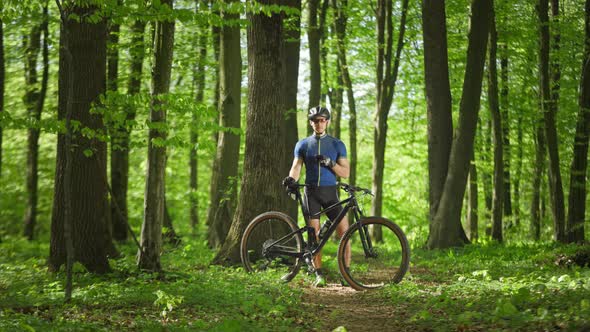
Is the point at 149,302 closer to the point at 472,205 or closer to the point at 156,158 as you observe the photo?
the point at 156,158

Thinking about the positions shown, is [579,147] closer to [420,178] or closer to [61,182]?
[61,182]

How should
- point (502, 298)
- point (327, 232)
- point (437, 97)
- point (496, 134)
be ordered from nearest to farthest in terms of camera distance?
point (502, 298) → point (327, 232) → point (437, 97) → point (496, 134)

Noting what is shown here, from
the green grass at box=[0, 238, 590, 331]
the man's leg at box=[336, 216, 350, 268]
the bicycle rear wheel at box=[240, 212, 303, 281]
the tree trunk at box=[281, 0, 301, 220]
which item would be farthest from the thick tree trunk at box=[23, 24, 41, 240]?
the man's leg at box=[336, 216, 350, 268]

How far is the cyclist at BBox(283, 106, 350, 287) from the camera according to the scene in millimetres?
8539

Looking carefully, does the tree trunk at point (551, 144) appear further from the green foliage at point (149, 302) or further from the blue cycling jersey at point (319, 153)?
the green foliage at point (149, 302)

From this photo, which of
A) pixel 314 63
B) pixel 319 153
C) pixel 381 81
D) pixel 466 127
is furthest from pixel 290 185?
pixel 381 81

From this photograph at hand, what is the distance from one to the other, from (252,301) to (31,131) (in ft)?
50.5

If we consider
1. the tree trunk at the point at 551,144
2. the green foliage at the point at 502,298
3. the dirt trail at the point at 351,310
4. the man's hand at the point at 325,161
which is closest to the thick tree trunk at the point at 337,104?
the tree trunk at the point at 551,144

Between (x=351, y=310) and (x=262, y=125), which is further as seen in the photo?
(x=262, y=125)

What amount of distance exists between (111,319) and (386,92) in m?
14.3

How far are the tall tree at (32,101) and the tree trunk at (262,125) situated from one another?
11.8 meters

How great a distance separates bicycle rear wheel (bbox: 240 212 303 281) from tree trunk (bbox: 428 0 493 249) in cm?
540

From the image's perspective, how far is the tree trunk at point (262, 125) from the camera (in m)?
9.64

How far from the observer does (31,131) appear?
19562mm
